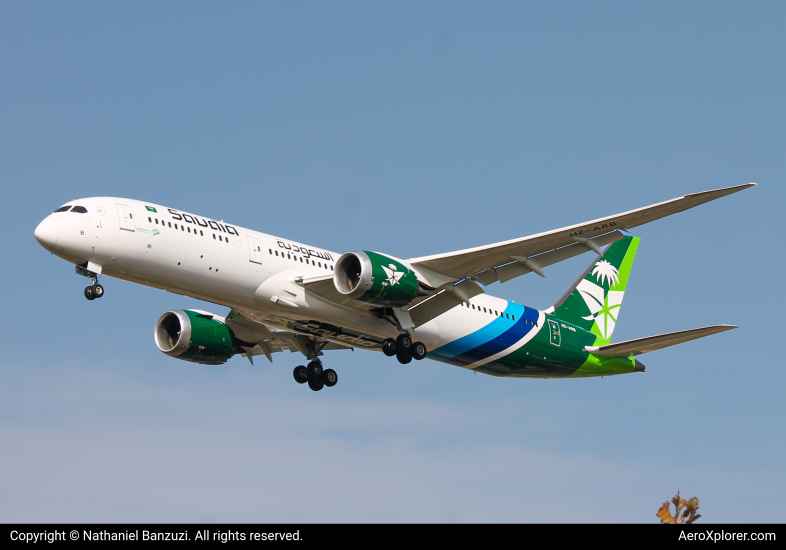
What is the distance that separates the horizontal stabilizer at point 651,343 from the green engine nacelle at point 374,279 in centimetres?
953

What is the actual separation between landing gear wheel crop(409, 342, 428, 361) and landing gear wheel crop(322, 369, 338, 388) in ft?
15.5

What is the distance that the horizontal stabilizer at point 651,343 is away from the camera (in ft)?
103

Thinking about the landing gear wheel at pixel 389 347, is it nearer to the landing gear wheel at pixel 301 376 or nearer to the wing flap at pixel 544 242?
the wing flap at pixel 544 242

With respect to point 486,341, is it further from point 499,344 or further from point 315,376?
point 315,376

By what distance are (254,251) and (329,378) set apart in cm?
815

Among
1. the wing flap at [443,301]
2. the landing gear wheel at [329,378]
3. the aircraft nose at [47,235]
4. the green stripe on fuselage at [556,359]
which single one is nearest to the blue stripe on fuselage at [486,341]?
the green stripe on fuselage at [556,359]

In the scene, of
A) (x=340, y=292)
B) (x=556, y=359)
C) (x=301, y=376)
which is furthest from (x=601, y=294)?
(x=340, y=292)

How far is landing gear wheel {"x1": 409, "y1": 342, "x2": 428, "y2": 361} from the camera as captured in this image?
32.7 metres

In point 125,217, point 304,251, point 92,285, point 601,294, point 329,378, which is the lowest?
point 92,285

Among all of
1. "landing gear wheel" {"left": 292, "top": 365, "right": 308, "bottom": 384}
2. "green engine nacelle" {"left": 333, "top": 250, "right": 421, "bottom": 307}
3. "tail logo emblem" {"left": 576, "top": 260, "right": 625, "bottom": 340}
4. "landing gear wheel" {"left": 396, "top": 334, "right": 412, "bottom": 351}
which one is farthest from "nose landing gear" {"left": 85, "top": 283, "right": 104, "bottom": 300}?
"tail logo emblem" {"left": 576, "top": 260, "right": 625, "bottom": 340}

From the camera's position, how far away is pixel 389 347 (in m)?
32.6

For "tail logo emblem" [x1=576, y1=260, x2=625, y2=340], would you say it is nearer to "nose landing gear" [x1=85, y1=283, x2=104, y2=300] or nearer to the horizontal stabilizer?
the horizontal stabilizer

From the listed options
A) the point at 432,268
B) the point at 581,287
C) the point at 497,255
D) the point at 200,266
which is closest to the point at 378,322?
the point at 432,268
